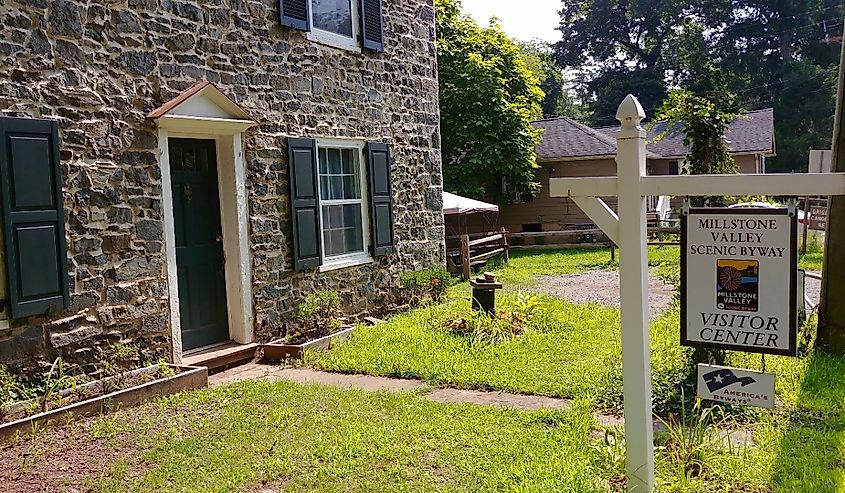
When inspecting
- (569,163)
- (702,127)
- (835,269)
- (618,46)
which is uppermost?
(618,46)

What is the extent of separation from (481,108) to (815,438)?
15.4 metres

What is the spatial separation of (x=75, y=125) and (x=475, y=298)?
14.8 ft

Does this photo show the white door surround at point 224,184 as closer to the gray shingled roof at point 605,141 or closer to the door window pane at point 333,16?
the door window pane at point 333,16

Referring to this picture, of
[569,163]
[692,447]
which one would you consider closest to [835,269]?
[692,447]

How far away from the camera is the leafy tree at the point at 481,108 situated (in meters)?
18.6

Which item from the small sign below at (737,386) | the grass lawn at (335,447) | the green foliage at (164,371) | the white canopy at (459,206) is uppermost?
the white canopy at (459,206)

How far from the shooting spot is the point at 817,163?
11555mm

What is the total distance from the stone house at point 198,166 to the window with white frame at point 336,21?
0.02m

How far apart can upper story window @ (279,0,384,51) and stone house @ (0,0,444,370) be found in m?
0.02

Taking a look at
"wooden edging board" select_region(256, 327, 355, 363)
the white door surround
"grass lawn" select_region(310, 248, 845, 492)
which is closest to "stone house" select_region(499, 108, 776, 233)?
"grass lawn" select_region(310, 248, 845, 492)

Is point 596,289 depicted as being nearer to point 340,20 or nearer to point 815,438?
point 340,20

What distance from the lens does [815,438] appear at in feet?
13.7

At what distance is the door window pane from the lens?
810 centimetres

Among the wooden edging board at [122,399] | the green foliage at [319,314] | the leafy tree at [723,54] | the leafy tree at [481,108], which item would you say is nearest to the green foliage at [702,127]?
the green foliage at [319,314]
